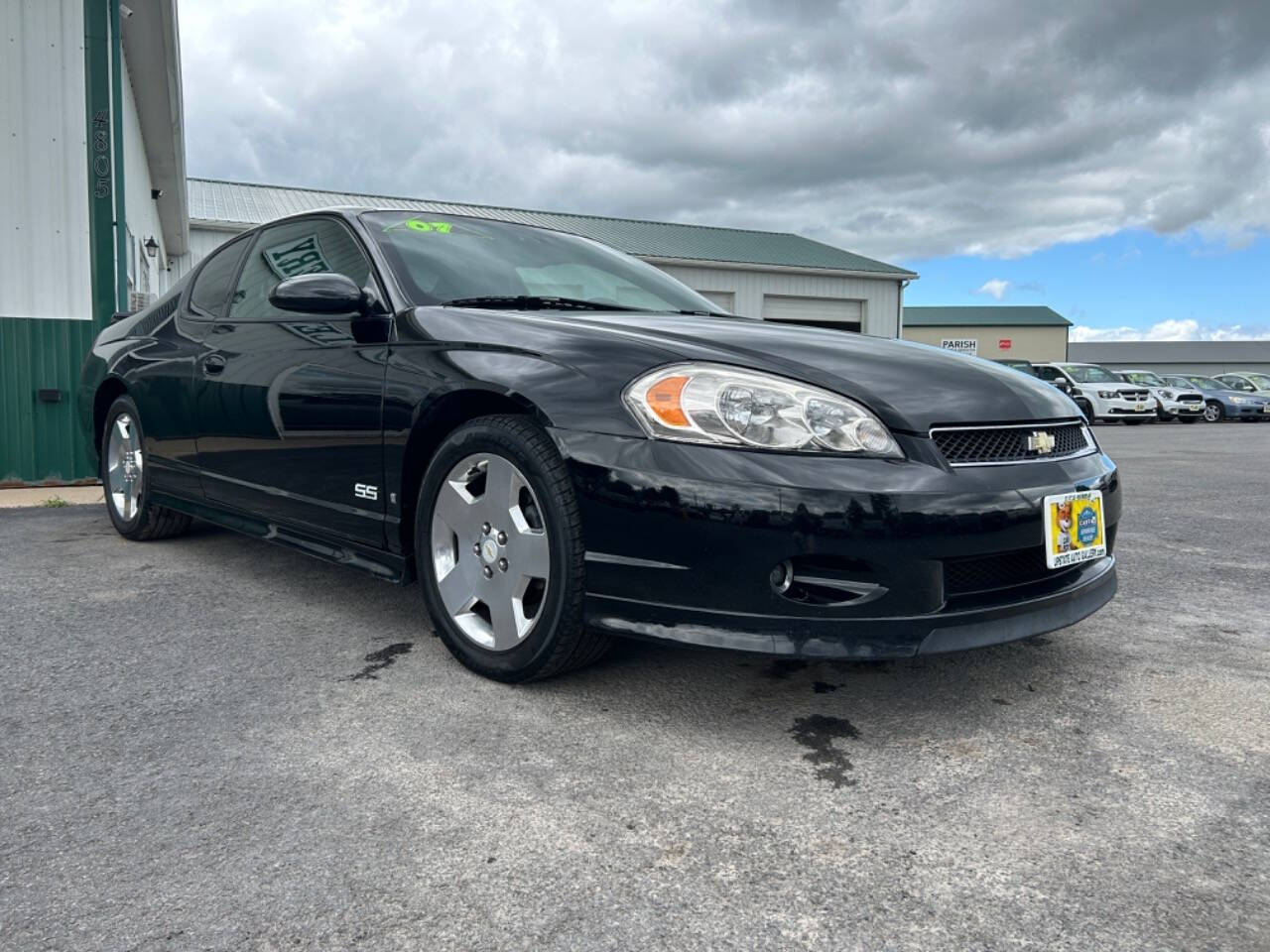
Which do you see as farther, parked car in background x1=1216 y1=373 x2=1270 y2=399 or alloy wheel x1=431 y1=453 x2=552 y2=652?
parked car in background x1=1216 y1=373 x2=1270 y2=399

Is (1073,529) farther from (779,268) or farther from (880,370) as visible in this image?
(779,268)

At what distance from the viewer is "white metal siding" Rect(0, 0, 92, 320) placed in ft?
22.3

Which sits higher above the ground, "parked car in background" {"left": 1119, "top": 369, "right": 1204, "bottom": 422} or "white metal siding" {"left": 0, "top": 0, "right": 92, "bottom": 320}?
"white metal siding" {"left": 0, "top": 0, "right": 92, "bottom": 320}

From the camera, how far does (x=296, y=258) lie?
3604 mm

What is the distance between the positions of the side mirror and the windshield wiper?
0.88 ft

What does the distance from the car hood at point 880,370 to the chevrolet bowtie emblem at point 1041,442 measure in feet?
0.15

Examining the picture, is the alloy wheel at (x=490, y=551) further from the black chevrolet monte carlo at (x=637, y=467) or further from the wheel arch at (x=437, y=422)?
the wheel arch at (x=437, y=422)

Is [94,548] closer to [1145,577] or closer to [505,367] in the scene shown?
[505,367]

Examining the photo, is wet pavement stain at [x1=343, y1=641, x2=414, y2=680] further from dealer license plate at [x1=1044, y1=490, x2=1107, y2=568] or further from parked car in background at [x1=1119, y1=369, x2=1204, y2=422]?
parked car in background at [x1=1119, y1=369, x2=1204, y2=422]

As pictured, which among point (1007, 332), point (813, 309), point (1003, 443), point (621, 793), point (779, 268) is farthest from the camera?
point (1007, 332)

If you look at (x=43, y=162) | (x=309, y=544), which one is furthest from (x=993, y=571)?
(x=43, y=162)

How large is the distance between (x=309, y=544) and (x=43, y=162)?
5356mm

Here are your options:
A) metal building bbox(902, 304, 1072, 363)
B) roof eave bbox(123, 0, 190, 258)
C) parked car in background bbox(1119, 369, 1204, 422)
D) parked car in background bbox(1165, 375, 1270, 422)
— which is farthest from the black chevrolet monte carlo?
metal building bbox(902, 304, 1072, 363)

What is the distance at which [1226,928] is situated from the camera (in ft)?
4.85
